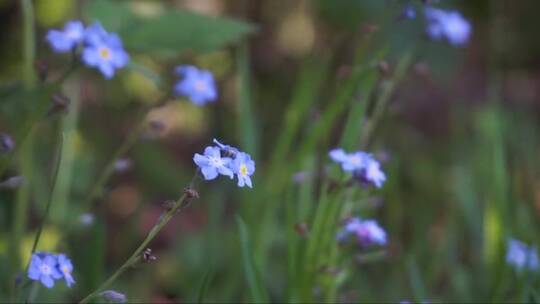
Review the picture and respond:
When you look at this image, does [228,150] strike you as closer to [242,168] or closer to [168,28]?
[242,168]

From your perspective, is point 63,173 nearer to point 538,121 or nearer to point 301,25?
point 301,25

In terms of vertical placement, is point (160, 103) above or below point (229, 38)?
below

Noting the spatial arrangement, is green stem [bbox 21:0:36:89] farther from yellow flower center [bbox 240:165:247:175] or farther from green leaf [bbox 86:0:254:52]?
yellow flower center [bbox 240:165:247:175]

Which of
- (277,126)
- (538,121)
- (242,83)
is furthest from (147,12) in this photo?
(538,121)

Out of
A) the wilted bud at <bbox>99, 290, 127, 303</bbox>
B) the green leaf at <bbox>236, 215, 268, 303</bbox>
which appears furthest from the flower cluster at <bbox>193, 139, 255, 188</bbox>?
the green leaf at <bbox>236, 215, 268, 303</bbox>

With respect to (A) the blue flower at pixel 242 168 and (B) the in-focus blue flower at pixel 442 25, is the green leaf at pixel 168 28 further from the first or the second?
(A) the blue flower at pixel 242 168

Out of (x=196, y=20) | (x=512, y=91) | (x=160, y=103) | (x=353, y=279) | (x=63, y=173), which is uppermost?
(x=512, y=91)

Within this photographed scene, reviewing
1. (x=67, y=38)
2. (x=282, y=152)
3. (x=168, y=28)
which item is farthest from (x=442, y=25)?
(x=67, y=38)

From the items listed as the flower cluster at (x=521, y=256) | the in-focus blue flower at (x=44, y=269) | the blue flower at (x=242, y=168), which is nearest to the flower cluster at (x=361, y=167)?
the blue flower at (x=242, y=168)
